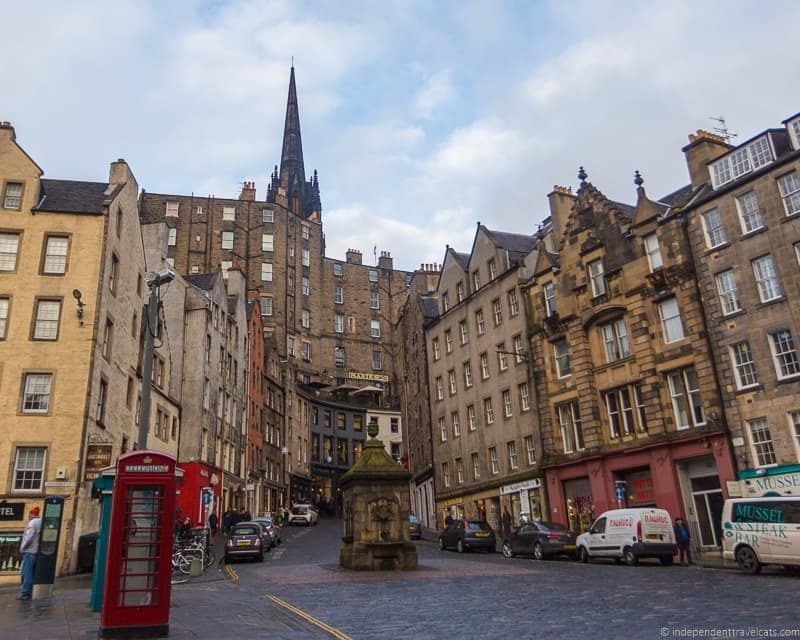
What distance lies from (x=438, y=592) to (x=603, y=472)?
21212 mm

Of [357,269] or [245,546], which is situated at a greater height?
[357,269]

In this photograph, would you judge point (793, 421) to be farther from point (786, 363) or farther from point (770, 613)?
point (770, 613)

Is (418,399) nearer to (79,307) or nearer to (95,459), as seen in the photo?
(95,459)

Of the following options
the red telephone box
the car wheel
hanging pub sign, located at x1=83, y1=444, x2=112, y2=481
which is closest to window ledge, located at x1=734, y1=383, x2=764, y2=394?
the car wheel

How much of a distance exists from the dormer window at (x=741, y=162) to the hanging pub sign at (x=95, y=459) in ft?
93.8

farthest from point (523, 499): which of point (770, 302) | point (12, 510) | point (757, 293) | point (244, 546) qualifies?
point (12, 510)

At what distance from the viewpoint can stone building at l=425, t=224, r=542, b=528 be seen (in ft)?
136

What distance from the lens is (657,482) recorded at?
31.7m

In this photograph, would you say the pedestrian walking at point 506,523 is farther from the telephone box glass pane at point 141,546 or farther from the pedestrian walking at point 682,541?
the telephone box glass pane at point 141,546

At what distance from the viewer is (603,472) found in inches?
1366

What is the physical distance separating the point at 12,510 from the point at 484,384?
28.1 meters

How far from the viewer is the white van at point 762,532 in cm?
1888

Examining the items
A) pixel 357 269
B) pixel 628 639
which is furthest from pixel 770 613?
pixel 357 269

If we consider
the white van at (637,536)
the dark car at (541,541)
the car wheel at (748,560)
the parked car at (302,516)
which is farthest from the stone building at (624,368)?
the parked car at (302,516)
